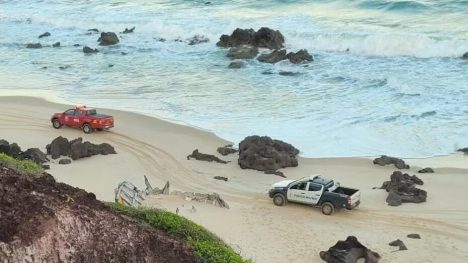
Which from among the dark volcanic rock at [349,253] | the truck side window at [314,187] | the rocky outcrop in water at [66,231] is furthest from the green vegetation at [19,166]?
the truck side window at [314,187]

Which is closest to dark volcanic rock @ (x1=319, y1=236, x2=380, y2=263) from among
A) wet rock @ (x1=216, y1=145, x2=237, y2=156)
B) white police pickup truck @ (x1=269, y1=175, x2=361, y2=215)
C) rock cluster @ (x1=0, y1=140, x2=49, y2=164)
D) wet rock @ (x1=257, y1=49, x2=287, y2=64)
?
white police pickup truck @ (x1=269, y1=175, x2=361, y2=215)

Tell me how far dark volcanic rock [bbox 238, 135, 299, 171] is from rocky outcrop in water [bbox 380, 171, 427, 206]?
12.2 ft

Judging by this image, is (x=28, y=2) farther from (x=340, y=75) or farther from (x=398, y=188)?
(x=398, y=188)

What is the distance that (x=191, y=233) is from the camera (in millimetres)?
9695

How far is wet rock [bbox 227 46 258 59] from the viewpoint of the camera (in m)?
42.9

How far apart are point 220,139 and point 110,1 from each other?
43531 mm

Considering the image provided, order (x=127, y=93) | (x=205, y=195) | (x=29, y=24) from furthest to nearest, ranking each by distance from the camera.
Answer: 1. (x=29, y=24)
2. (x=127, y=93)
3. (x=205, y=195)

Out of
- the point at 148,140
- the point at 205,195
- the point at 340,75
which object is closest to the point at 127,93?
the point at 148,140

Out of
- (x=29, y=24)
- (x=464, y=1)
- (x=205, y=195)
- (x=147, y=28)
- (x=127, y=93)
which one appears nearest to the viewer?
(x=205, y=195)

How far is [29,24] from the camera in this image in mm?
58031

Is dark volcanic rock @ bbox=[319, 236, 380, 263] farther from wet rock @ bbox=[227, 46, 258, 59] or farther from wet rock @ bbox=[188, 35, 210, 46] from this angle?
wet rock @ bbox=[188, 35, 210, 46]

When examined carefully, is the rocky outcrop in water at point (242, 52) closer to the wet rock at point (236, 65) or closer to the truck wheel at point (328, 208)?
the wet rock at point (236, 65)

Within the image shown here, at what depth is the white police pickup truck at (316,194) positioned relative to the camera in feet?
65.4

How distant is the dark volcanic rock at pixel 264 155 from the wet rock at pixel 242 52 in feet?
62.5
